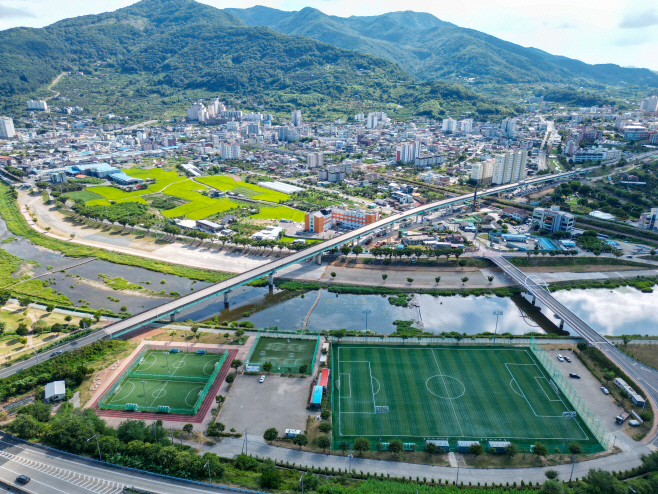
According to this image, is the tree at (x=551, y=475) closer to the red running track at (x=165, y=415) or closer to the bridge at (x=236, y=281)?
the red running track at (x=165, y=415)

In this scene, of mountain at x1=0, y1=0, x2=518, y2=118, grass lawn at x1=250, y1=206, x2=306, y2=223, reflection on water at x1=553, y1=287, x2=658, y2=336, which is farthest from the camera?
mountain at x1=0, y1=0, x2=518, y2=118

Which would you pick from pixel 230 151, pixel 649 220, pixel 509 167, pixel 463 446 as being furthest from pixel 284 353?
pixel 230 151

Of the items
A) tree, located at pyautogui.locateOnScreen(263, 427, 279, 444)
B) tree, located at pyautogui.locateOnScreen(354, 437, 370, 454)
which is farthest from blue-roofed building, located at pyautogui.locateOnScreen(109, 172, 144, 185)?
tree, located at pyautogui.locateOnScreen(354, 437, 370, 454)

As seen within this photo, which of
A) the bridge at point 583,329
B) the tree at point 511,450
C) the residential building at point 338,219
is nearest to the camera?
the tree at point 511,450

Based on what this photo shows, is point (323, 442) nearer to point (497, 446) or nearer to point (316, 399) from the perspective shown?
point (316, 399)

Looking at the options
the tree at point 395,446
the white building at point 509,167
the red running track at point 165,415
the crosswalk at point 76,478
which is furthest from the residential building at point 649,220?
the crosswalk at point 76,478

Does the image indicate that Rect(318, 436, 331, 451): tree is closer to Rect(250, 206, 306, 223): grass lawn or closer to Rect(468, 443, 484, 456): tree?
Rect(468, 443, 484, 456): tree
